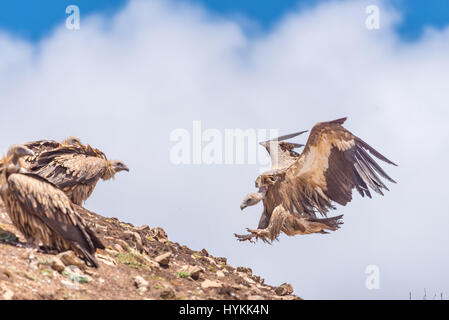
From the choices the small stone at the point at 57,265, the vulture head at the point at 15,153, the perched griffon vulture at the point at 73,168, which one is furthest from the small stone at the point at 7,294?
the perched griffon vulture at the point at 73,168

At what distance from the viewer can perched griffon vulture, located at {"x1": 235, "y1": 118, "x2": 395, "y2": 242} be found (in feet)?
43.5

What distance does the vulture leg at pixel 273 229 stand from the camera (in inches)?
560

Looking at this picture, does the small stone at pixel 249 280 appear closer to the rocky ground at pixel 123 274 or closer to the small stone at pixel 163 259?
the rocky ground at pixel 123 274

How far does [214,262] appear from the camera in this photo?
1307 cm

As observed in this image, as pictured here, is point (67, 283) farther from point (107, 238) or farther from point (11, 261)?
point (107, 238)

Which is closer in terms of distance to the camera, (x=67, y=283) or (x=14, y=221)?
(x=67, y=283)

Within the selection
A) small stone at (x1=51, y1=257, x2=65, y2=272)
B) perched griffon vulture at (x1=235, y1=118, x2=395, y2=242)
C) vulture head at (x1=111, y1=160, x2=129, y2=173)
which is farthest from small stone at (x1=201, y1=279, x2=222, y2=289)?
vulture head at (x1=111, y1=160, x2=129, y2=173)

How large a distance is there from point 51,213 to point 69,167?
17.8ft

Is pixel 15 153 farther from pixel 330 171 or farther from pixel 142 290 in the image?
pixel 330 171

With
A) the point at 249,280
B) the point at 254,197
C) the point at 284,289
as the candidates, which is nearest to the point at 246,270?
the point at 249,280

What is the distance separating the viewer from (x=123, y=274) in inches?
389

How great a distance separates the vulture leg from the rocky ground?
1.30 meters

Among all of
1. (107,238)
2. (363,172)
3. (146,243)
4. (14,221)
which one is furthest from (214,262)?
(14,221)

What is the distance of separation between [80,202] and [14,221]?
561 cm
